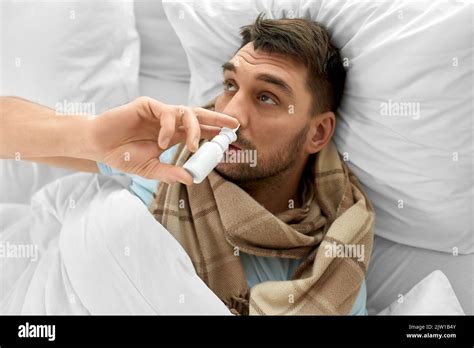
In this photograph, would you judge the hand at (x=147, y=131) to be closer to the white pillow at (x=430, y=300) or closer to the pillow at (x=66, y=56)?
the pillow at (x=66, y=56)

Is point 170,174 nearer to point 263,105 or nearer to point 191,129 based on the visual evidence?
point 191,129

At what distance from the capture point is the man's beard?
3.41 ft

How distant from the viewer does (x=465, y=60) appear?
3.30 feet

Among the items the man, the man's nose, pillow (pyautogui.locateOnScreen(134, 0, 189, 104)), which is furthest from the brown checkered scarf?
pillow (pyautogui.locateOnScreen(134, 0, 189, 104))

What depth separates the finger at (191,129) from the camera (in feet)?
2.56

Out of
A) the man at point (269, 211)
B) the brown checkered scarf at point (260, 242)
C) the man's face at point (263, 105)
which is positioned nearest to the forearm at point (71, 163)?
the man at point (269, 211)

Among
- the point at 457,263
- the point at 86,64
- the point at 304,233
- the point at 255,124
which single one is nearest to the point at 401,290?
the point at 457,263

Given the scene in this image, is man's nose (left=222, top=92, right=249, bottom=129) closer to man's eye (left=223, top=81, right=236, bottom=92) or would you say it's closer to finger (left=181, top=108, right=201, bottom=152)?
man's eye (left=223, top=81, right=236, bottom=92)

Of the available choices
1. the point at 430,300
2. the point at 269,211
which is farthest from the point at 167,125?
the point at 430,300

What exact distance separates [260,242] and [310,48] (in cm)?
35

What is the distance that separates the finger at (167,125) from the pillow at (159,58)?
41 centimetres

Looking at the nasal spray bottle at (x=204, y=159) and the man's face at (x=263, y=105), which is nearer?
the nasal spray bottle at (x=204, y=159)

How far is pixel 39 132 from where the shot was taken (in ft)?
2.99

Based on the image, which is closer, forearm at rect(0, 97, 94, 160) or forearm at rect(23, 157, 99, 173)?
forearm at rect(0, 97, 94, 160)
